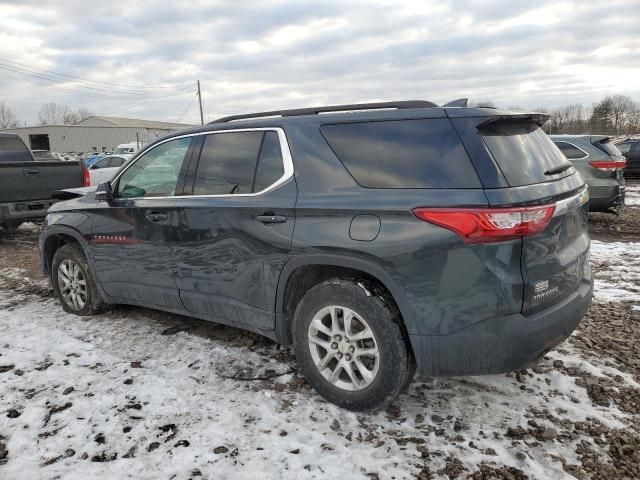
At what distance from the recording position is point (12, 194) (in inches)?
311

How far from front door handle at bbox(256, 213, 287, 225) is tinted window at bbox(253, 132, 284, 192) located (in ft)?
0.69

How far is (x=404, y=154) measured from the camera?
8.91ft

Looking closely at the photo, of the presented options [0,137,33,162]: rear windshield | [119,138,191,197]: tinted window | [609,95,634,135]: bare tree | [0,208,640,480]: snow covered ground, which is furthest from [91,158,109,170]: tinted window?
[609,95,634,135]: bare tree

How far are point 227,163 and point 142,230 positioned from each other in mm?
1023

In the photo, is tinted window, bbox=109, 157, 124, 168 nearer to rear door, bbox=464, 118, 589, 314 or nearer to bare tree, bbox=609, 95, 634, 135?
rear door, bbox=464, 118, 589, 314

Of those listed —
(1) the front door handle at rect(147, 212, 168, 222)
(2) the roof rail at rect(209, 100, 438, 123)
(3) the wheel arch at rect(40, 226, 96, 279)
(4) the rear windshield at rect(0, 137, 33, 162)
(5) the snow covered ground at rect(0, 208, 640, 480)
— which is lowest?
(5) the snow covered ground at rect(0, 208, 640, 480)

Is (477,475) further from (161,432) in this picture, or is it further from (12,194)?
(12,194)

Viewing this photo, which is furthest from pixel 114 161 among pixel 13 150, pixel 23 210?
pixel 23 210

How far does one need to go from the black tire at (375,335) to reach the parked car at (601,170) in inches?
289

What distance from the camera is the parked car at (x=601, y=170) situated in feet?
28.4

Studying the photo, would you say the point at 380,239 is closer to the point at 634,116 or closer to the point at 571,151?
the point at 571,151

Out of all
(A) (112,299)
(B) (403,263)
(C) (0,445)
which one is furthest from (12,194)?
(B) (403,263)

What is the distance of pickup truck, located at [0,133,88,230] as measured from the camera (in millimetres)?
7840

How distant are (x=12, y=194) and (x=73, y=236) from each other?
432 cm
